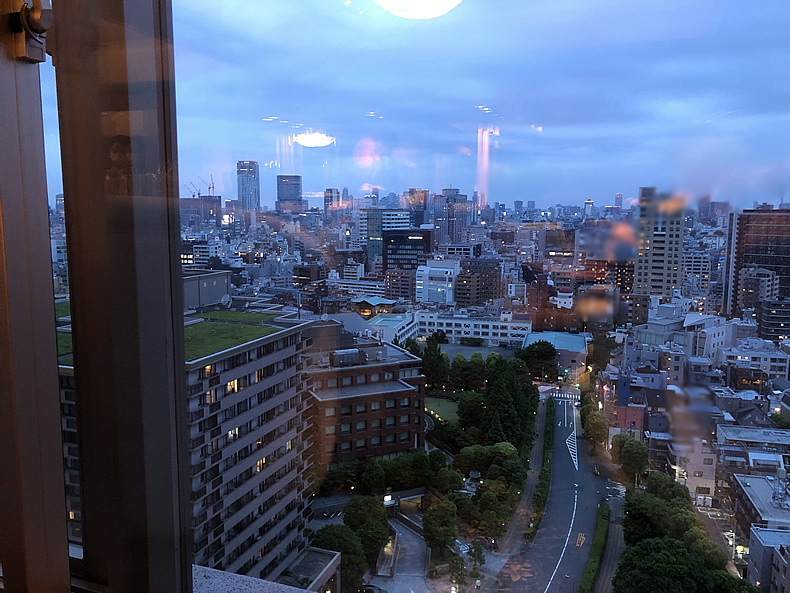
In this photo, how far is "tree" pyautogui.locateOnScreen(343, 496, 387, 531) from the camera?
1405mm

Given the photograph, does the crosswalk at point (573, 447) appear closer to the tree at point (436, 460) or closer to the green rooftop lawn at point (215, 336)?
the tree at point (436, 460)

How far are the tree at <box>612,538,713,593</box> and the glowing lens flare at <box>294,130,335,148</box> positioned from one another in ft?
4.39

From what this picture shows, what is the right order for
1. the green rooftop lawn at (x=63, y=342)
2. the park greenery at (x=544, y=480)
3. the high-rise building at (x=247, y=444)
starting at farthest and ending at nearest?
1. the park greenery at (x=544, y=480)
2. the high-rise building at (x=247, y=444)
3. the green rooftop lawn at (x=63, y=342)

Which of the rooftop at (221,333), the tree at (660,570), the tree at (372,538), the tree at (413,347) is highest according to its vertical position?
the rooftop at (221,333)

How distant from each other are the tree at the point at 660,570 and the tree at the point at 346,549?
57 cm

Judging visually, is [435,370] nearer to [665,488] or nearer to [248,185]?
[665,488]

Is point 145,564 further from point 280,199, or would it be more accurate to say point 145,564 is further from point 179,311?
point 280,199

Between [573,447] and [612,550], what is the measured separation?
25 centimetres

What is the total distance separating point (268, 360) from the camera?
139 cm

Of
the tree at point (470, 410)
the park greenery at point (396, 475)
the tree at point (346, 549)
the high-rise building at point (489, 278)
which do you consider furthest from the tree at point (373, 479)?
the high-rise building at point (489, 278)

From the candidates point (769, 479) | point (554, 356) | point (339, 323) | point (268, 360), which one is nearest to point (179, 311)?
point (268, 360)

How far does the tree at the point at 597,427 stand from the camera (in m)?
1.32

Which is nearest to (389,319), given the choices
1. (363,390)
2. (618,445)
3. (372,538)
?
(363,390)

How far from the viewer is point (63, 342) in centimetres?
78
